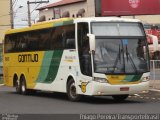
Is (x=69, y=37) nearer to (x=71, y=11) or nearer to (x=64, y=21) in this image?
(x=64, y=21)

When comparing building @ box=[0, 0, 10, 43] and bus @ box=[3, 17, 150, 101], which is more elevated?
building @ box=[0, 0, 10, 43]

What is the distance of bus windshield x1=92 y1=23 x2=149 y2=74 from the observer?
21.3 meters

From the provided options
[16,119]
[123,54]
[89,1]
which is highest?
[89,1]

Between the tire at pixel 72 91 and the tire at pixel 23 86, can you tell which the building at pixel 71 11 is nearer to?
the tire at pixel 23 86

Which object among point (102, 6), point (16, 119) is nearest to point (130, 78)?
point (16, 119)

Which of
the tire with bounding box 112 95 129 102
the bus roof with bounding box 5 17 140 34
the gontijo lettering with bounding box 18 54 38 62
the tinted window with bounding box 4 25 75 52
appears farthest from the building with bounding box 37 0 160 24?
the tire with bounding box 112 95 129 102

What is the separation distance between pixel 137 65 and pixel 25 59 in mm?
7788

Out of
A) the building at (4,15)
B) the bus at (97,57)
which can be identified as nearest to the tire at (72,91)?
the bus at (97,57)

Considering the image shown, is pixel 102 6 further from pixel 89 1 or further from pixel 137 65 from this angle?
pixel 137 65

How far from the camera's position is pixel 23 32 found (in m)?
28.2

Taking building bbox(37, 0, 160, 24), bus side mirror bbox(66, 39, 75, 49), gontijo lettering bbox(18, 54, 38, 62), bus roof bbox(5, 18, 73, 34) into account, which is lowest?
gontijo lettering bbox(18, 54, 38, 62)

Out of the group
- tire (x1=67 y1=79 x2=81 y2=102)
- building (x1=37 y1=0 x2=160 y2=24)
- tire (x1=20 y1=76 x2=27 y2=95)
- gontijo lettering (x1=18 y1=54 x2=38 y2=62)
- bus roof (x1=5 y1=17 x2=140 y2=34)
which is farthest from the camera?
building (x1=37 y1=0 x2=160 y2=24)

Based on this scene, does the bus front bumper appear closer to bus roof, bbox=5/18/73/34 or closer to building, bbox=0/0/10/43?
bus roof, bbox=5/18/73/34

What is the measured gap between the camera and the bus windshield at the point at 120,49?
2131cm
